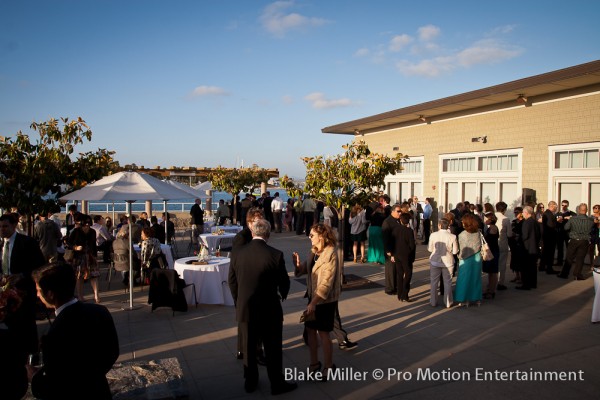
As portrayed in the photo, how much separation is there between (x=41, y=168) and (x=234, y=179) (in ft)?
41.1

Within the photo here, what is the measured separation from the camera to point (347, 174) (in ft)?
32.0

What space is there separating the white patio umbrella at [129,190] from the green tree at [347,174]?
2.88m

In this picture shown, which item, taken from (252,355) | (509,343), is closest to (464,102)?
(509,343)

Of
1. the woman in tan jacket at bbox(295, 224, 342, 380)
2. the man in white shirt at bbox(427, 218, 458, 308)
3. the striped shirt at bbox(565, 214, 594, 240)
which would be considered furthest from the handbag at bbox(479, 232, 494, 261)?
the woman in tan jacket at bbox(295, 224, 342, 380)

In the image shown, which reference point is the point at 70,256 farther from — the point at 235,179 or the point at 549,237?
the point at 235,179

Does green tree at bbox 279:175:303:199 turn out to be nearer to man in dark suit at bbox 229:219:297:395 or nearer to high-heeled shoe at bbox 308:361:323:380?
high-heeled shoe at bbox 308:361:323:380

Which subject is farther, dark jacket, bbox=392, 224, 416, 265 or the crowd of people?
dark jacket, bbox=392, 224, 416, 265

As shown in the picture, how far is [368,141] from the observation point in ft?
76.9

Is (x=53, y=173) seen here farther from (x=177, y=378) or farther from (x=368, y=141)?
(x=368, y=141)

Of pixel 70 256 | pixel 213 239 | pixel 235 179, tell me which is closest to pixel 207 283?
pixel 70 256

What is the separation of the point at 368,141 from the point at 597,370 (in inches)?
737

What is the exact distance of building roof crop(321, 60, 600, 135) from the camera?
12.1m

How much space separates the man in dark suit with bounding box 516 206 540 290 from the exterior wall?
4.52 metres

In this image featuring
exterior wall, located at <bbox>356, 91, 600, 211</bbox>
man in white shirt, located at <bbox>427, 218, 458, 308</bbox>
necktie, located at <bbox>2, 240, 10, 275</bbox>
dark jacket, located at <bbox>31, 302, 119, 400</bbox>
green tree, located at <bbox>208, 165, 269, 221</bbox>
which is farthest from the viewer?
green tree, located at <bbox>208, 165, 269, 221</bbox>
